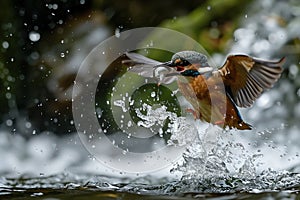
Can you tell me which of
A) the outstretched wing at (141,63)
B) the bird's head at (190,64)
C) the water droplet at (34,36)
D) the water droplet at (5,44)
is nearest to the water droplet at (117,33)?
the water droplet at (34,36)

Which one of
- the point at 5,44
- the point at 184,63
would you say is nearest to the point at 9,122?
the point at 5,44

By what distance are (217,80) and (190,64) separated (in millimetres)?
89

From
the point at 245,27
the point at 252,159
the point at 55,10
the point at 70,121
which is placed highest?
the point at 55,10

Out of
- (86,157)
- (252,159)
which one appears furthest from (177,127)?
(86,157)

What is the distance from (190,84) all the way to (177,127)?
497 mm

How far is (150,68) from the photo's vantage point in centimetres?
173

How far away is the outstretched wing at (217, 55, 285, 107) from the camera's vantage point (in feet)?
5.05

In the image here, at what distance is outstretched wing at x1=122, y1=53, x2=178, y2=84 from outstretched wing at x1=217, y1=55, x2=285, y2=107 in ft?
0.49

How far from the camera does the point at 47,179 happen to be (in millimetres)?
2318

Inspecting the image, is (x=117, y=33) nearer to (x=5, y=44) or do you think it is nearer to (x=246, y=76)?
(x=5, y=44)

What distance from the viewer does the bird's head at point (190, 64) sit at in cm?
161

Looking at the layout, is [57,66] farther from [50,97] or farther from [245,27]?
[245,27]

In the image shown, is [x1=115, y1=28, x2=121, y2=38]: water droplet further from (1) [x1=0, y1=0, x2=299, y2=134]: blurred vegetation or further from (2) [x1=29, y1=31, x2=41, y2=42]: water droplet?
(2) [x1=29, y1=31, x2=41, y2=42]: water droplet

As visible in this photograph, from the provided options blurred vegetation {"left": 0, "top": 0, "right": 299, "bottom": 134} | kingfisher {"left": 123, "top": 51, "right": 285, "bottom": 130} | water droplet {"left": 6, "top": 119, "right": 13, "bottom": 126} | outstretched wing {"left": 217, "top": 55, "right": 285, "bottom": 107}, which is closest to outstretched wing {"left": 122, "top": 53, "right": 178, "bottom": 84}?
kingfisher {"left": 123, "top": 51, "right": 285, "bottom": 130}
